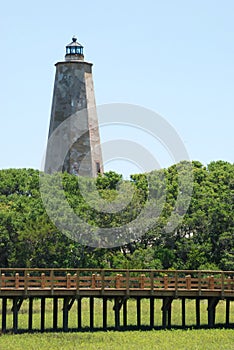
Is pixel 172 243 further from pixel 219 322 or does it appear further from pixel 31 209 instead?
pixel 219 322

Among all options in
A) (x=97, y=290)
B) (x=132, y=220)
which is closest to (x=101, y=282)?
(x=97, y=290)

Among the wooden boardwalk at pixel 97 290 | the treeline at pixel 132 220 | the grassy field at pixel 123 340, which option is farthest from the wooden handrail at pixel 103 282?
the treeline at pixel 132 220

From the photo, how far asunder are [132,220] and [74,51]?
60.7 feet

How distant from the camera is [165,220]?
3543 inches

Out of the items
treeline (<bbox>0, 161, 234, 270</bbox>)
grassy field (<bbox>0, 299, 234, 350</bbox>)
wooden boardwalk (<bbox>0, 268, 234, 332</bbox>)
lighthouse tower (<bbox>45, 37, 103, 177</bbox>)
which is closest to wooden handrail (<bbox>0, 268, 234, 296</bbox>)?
wooden boardwalk (<bbox>0, 268, 234, 332</bbox>)

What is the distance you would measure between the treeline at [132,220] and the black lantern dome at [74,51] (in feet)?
35.6

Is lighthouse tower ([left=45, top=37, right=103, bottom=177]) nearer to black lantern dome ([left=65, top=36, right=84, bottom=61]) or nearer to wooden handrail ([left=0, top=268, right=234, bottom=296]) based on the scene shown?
black lantern dome ([left=65, top=36, right=84, bottom=61])

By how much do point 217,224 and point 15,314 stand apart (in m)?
31.9

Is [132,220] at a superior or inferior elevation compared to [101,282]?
superior

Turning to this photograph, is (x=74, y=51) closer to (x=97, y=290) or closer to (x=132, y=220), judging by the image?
(x=132, y=220)

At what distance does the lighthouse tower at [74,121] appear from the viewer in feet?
324

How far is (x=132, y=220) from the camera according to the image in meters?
89.6

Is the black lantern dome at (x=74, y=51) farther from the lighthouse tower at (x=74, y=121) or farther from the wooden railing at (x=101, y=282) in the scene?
the wooden railing at (x=101, y=282)

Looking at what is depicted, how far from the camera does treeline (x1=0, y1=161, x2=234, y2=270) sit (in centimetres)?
8538
